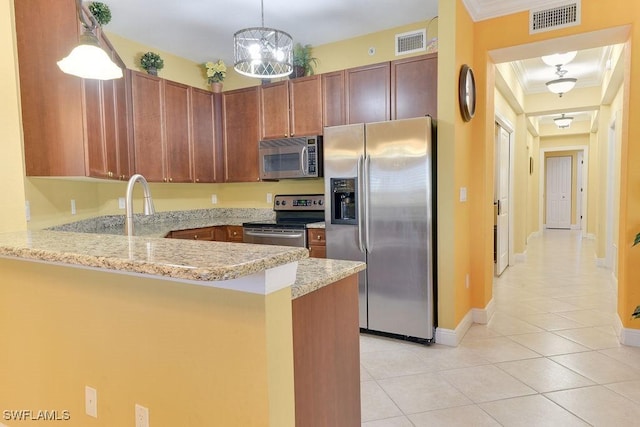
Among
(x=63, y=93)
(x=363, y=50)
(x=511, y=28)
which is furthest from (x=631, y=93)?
(x=63, y=93)

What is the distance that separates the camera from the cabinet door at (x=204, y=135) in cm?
434

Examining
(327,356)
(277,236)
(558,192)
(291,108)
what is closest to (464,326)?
(277,236)

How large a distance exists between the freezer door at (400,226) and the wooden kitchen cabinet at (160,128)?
215 centimetres

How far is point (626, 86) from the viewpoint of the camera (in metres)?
3.01

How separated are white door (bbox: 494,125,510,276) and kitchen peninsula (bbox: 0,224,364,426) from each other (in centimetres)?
409

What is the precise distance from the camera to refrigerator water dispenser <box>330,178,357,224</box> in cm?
330

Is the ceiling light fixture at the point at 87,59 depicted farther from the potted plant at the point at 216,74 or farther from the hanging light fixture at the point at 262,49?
the potted plant at the point at 216,74

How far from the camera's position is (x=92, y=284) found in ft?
4.97

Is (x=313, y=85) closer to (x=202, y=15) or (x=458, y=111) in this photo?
(x=202, y=15)

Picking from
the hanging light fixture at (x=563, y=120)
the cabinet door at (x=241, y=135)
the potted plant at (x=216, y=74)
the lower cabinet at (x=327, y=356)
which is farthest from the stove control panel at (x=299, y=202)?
the hanging light fixture at (x=563, y=120)

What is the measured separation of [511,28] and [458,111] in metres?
0.93

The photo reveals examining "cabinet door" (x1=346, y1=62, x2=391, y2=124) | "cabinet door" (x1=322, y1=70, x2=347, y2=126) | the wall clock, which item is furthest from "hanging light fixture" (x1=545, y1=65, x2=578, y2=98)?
"cabinet door" (x1=322, y1=70, x2=347, y2=126)

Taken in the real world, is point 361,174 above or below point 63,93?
below

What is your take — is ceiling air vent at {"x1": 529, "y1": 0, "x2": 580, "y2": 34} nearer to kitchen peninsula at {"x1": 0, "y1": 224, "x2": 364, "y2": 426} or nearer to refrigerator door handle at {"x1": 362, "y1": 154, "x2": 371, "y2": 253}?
refrigerator door handle at {"x1": 362, "y1": 154, "x2": 371, "y2": 253}
